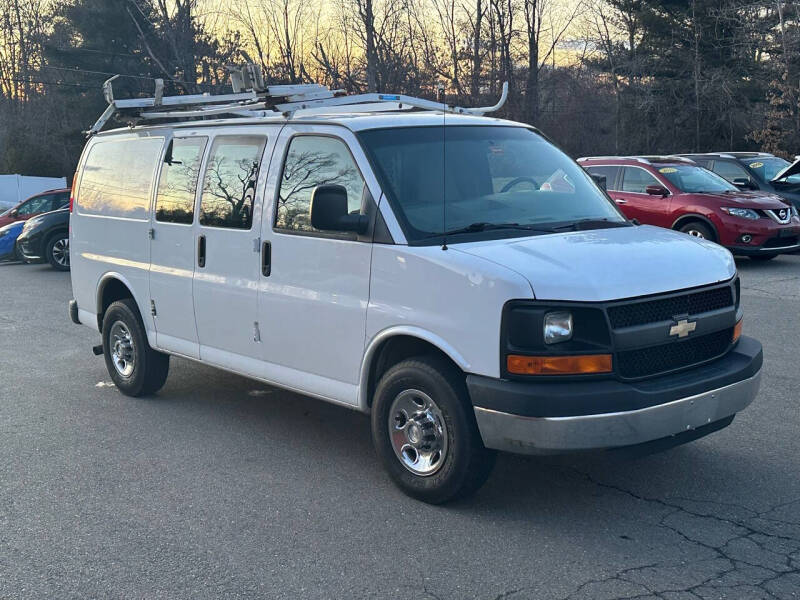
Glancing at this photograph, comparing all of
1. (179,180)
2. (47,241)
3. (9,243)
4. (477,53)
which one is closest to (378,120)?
(179,180)

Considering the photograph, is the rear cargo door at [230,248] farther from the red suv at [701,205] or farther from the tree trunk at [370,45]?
the tree trunk at [370,45]

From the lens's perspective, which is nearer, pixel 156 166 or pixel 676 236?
pixel 676 236

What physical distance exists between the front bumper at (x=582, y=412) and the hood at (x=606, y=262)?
1.46ft

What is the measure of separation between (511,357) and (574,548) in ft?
3.09

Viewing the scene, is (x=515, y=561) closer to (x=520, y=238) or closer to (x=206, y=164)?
(x=520, y=238)

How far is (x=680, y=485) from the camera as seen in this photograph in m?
5.20

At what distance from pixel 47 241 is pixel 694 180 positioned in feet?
39.6

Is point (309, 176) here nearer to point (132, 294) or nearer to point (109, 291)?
point (132, 294)

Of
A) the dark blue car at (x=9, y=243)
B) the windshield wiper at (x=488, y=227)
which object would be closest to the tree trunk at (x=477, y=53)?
the dark blue car at (x=9, y=243)

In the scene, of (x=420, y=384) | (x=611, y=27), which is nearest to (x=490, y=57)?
(x=611, y=27)

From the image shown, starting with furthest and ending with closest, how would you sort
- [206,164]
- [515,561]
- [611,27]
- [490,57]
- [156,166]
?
[611,27], [490,57], [156,166], [206,164], [515,561]

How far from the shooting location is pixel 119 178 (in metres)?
7.54

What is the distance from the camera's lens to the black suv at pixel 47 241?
18156 mm

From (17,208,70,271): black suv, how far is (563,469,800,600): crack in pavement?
15.7 metres
